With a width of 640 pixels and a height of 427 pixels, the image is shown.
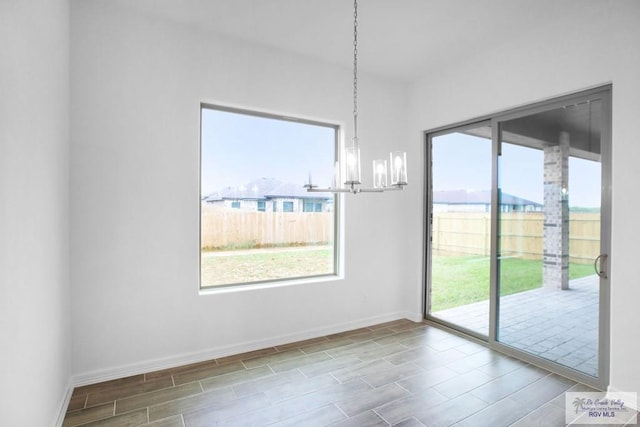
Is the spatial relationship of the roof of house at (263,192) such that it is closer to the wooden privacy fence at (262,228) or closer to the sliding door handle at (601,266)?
the wooden privacy fence at (262,228)

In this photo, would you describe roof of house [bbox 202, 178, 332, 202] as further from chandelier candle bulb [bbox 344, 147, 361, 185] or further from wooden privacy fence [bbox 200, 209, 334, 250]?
chandelier candle bulb [bbox 344, 147, 361, 185]

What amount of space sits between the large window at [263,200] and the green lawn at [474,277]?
1388 millimetres

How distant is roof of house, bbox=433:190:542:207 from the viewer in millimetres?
3300

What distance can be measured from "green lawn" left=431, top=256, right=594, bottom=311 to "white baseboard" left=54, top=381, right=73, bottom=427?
3.82m

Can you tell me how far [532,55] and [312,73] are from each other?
2171 mm

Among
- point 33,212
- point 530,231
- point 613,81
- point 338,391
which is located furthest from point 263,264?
point 613,81

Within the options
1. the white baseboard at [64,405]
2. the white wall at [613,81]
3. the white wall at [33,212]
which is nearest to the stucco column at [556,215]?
the white wall at [613,81]

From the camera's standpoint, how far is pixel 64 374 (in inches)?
95.0

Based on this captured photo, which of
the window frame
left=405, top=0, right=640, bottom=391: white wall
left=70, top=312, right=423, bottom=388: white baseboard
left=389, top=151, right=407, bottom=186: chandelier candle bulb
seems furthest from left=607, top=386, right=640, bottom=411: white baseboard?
the window frame

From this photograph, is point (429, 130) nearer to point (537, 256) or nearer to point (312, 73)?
point (312, 73)

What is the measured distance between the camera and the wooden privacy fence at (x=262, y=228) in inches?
132

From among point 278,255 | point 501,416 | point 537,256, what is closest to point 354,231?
point 278,255

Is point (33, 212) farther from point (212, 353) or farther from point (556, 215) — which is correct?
point (556, 215)

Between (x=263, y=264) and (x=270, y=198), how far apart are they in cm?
74
